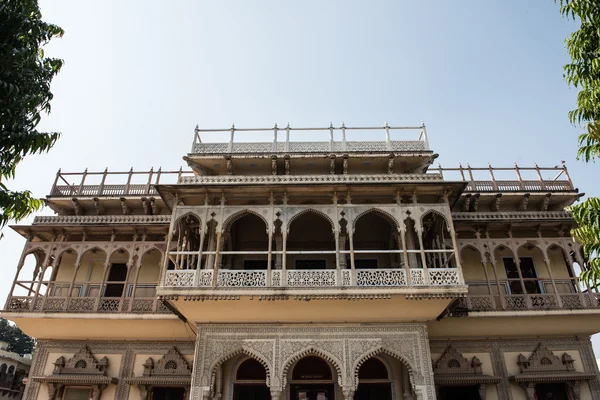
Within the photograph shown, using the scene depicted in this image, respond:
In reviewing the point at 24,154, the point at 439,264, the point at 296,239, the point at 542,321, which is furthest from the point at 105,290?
the point at 542,321

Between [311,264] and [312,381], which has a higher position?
[311,264]

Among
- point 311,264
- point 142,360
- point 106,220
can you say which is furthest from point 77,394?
point 311,264

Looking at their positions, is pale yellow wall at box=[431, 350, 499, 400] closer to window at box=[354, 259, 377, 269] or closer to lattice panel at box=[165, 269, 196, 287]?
window at box=[354, 259, 377, 269]

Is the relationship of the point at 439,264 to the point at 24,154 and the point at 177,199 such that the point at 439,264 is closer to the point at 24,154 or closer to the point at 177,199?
the point at 177,199

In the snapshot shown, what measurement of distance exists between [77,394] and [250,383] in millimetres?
5996

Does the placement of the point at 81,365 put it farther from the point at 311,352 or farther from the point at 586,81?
the point at 586,81

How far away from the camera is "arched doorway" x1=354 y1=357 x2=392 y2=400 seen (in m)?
13.2

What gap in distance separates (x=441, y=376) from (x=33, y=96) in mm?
13355

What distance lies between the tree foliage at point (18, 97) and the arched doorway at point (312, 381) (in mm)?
9381

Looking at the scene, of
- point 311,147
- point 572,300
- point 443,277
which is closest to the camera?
point 443,277

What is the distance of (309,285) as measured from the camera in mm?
11688

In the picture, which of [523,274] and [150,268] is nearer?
[523,274]

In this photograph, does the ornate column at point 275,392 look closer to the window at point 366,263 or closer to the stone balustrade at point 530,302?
the window at point 366,263

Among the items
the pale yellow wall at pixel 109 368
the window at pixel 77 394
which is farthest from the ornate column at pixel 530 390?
the window at pixel 77 394
